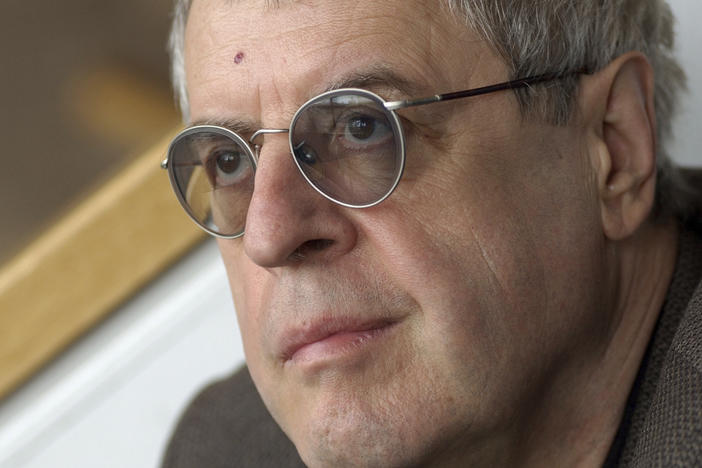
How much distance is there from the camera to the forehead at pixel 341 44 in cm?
123

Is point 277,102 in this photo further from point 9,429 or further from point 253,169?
point 9,429

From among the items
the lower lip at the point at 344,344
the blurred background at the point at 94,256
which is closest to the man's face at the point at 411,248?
the lower lip at the point at 344,344

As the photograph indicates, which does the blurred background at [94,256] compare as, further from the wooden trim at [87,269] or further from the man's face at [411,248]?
the man's face at [411,248]

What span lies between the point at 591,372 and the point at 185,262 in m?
1.42

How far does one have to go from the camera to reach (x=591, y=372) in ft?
4.65

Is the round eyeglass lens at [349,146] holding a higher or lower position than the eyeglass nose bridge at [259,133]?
lower

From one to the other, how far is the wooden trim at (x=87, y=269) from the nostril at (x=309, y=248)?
126cm

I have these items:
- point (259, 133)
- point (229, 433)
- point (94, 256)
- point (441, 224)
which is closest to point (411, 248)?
point (441, 224)

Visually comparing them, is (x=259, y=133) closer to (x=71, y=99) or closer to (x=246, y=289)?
(x=246, y=289)

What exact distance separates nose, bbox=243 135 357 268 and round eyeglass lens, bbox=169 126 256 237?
0.29 feet

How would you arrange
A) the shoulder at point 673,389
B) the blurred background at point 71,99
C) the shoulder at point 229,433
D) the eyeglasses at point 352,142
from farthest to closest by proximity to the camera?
the blurred background at point 71,99
the shoulder at point 229,433
the eyeglasses at point 352,142
the shoulder at point 673,389

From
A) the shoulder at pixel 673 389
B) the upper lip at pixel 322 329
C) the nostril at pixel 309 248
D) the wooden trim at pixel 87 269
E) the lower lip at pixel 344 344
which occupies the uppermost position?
the wooden trim at pixel 87 269

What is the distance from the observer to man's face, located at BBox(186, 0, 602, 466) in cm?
122

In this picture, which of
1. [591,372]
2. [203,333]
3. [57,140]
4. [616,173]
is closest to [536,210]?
[616,173]
